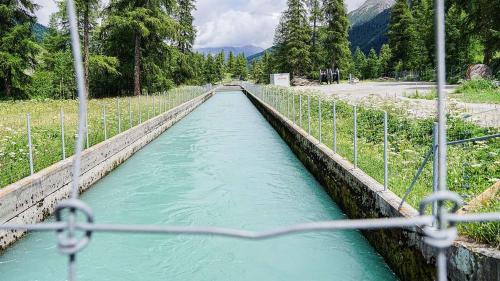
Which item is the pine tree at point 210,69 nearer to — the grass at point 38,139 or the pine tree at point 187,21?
the pine tree at point 187,21

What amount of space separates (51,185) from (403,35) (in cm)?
5875

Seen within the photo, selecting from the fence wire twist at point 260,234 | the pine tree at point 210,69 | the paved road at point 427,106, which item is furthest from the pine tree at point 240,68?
the fence wire twist at point 260,234

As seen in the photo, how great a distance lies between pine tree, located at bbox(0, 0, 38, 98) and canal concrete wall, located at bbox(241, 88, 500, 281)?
80.8ft

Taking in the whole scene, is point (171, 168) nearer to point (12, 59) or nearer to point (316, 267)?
point (316, 267)

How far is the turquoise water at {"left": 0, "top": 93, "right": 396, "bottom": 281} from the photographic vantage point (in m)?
5.91

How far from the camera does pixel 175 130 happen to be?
71.7 feet

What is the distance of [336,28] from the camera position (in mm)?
56250

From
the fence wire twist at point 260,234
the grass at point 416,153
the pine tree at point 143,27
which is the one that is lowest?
the grass at point 416,153

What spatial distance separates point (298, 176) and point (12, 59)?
23.9 meters

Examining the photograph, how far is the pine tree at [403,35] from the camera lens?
59463mm

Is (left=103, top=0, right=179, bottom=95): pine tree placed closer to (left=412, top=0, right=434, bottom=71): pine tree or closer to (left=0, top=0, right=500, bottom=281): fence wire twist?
(left=412, top=0, right=434, bottom=71): pine tree

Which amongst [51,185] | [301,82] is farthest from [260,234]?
[301,82]

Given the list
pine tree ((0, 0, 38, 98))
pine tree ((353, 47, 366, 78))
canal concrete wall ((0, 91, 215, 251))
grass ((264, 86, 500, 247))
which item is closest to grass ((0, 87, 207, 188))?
canal concrete wall ((0, 91, 215, 251))

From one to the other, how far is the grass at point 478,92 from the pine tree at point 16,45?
24787 millimetres
